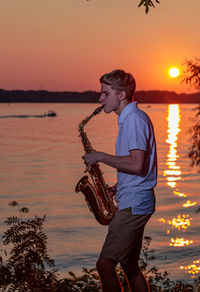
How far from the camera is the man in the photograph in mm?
4598

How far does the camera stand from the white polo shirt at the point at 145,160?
182 inches

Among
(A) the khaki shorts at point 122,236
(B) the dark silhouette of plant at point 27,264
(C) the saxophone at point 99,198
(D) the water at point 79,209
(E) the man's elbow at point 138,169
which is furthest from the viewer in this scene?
(D) the water at point 79,209

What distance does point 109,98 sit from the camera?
4781 mm

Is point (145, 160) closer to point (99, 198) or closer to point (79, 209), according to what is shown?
point (99, 198)

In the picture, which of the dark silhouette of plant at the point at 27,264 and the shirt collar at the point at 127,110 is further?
the dark silhouette of plant at the point at 27,264

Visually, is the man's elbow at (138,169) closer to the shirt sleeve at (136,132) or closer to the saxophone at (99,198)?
the shirt sleeve at (136,132)

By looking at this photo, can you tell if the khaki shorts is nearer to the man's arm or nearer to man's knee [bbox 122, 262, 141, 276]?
man's knee [bbox 122, 262, 141, 276]

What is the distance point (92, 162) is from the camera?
4.68 m

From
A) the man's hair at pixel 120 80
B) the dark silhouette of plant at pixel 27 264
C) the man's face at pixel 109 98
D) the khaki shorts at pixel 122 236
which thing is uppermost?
the man's hair at pixel 120 80

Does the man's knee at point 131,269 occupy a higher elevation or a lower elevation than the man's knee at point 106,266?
lower

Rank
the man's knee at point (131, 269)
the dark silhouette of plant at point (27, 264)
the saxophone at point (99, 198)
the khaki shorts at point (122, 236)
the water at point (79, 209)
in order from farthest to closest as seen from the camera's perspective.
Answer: the water at point (79, 209)
the dark silhouette of plant at point (27, 264)
the saxophone at point (99, 198)
the man's knee at point (131, 269)
the khaki shorts at point (122, 236)

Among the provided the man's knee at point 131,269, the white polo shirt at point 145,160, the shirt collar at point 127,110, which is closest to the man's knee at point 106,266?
the man's knee at point 131,269

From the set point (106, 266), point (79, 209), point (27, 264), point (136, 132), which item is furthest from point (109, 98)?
point (79, 209)

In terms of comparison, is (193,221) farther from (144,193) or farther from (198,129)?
(144,193)
